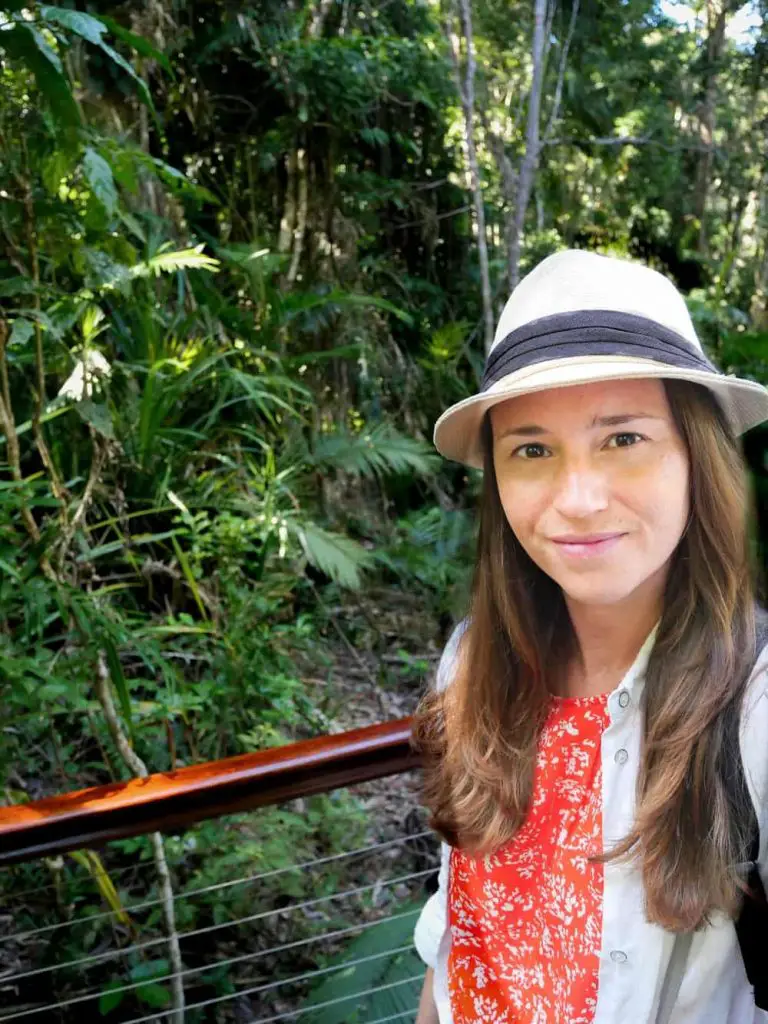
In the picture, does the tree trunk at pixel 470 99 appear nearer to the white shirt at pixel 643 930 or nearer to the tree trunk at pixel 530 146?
the tree trunk at pixel 530 146

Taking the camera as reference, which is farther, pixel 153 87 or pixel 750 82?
pixel 750 82

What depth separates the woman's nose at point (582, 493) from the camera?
0.81 metres

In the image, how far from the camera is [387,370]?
5.45 m

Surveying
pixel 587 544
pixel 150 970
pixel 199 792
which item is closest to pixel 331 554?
pixel 150 970

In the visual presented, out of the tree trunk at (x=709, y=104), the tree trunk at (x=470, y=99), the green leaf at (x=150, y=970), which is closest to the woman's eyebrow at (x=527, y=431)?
the green leaf at (x=150, y=970)

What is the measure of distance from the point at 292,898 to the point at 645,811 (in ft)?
6.73

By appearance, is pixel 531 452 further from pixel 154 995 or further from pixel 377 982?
pixel 154 995

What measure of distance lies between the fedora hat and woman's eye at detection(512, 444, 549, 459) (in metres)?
0.06

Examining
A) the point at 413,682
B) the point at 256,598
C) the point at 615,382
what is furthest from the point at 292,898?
the point at 615,382

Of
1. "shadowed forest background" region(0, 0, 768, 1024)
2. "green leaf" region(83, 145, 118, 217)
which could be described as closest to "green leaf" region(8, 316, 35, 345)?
"shadowed forest background" region(0, 0, 768, 1024)

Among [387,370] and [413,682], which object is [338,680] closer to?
[413,682]

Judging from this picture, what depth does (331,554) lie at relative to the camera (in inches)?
134

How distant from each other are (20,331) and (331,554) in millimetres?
1757

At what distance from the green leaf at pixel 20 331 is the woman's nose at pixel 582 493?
1.43 meters
